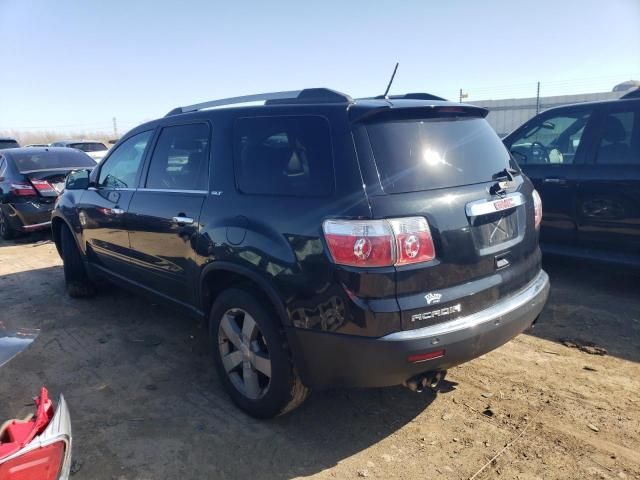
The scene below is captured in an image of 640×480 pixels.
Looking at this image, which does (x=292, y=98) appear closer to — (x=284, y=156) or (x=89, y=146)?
(x=284, y=156)

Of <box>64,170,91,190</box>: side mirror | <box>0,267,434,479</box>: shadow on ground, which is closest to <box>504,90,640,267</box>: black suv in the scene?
<box>0,267,434,479</box>: shadow on ground

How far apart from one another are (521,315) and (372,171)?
1.22m

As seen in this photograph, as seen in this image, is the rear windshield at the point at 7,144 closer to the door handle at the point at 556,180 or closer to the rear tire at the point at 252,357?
the rear tire at the point at 252,357

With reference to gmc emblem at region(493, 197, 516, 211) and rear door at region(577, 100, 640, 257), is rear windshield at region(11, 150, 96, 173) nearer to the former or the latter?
rear door at region(577, 100, 640, 257)

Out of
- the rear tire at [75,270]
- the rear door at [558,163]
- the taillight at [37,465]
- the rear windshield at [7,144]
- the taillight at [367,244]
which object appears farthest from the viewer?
the rear windshield at [7,144]

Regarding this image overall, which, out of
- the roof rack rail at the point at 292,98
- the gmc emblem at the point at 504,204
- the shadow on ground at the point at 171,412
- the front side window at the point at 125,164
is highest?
the roof rack rail at the point at 292,98

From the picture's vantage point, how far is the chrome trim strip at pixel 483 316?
243 centimetres

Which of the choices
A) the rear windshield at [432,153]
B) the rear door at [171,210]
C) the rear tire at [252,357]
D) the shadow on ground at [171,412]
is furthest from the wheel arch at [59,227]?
the rear windshield at [432,153]

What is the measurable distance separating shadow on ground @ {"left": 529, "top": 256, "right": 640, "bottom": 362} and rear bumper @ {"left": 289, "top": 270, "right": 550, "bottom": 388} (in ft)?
5.40

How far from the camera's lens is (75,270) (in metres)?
5.44

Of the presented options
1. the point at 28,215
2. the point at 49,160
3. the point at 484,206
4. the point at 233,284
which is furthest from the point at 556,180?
the point at 49,160

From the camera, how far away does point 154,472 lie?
265 centimetres

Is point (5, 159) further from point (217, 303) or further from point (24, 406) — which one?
point (217, 303)

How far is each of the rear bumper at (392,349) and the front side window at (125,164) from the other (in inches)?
94.0
